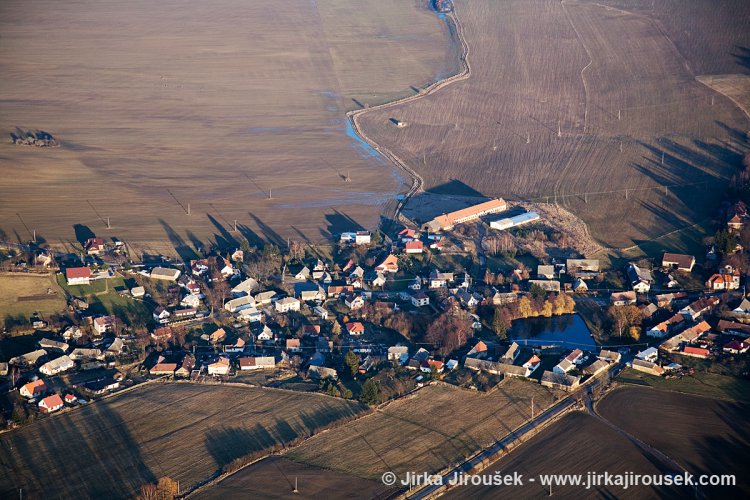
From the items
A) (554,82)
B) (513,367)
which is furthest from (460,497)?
(554,82)

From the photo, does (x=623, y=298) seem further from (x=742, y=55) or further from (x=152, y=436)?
(x=742, y=55)

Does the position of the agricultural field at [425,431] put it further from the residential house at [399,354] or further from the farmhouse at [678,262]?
the farmhouse at [678,262]

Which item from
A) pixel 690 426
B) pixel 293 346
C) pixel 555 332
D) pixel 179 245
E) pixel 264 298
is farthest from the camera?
pixel 179 245

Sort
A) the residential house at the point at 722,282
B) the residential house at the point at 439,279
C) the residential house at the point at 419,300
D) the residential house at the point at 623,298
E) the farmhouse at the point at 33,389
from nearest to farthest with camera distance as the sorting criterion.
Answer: the farmhouse at the point at 33,389
the residential house at the point at 623,298
the residential house at the point at 419,300
the residential house at the point at 722,282
the residential house at the point at 439,279

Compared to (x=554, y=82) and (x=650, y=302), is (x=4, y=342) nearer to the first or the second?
(x=650, y=302)

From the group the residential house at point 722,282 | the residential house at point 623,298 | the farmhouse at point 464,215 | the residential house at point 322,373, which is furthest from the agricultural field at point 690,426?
the farmhouse at point 464,215

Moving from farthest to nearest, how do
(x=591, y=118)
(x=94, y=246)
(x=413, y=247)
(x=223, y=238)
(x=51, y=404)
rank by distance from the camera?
(x=591, y=118) < (x=223, y=238) < (x=413, y=247) < (x=94, y=246) < (x=51, y=404)

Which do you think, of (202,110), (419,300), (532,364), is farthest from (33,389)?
(202,110)
